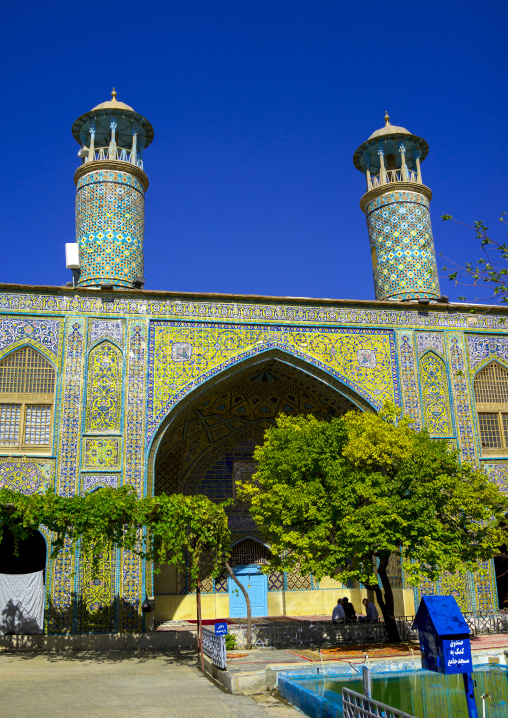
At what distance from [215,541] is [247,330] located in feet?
16.5

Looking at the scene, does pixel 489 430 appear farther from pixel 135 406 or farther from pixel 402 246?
pixel 135 406

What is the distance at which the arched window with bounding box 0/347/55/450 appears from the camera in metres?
12.8

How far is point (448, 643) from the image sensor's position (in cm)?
461

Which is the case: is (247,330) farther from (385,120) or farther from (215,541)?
(385,120)

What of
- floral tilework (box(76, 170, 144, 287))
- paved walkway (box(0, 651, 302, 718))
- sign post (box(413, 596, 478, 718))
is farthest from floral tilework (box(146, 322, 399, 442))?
sign post (box(413, 596, 478, 718))

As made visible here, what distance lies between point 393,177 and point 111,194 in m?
6.93

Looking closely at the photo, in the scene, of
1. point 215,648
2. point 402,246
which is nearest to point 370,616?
point 215,648

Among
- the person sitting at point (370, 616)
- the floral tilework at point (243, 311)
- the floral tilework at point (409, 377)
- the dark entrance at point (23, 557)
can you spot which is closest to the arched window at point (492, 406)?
the floral tilework at point (243, 311)

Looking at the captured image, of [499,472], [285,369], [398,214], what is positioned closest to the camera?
[499,472]

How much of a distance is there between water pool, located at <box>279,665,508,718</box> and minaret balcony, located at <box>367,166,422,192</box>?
466 inches

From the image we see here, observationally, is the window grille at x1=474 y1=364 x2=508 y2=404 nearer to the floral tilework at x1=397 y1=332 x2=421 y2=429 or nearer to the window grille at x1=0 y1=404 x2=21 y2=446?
the floral tilework at x1=397 y1=332 x2=421 y2=429

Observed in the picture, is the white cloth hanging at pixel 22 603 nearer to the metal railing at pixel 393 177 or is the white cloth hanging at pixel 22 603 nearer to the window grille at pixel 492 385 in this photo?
the window grille at pixel 492 385

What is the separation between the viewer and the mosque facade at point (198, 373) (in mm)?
12711

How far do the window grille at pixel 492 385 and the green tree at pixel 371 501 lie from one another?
370 cm
